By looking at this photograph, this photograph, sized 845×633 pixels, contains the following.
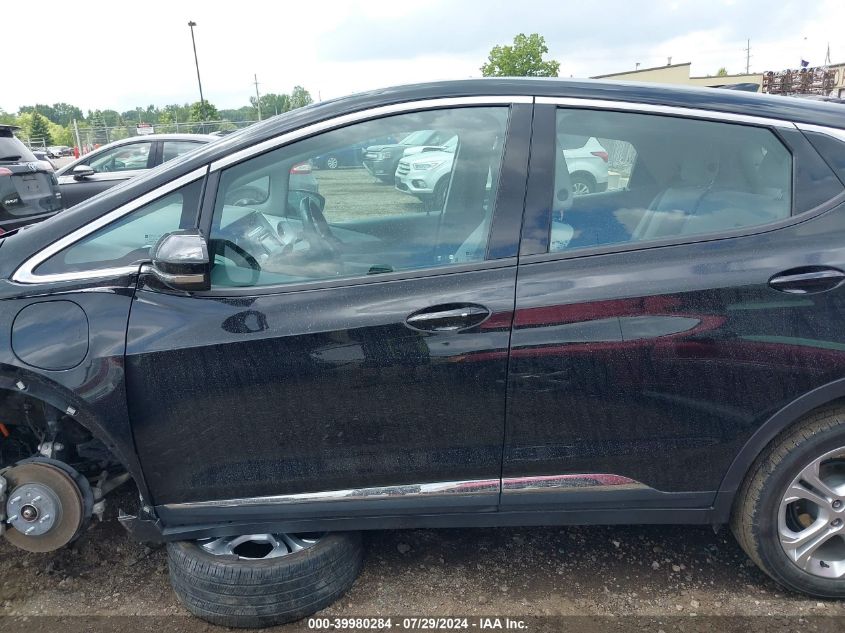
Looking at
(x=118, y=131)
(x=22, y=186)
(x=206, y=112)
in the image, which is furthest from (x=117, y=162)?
(x=206, y=112)

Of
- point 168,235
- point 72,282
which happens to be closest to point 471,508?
point 168,235

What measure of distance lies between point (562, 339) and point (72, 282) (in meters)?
1.67

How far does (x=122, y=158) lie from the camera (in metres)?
9.78

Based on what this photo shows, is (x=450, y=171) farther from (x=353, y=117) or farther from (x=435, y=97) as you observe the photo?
(x=353, y=117)

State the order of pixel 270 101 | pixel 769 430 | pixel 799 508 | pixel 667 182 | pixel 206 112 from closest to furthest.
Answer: pixel 769 430, pixel 667 182, pixel 799 508, pixel 206 112, pixel 270 101

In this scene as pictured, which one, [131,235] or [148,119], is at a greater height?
[148,119]

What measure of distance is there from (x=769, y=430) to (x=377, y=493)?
1.37 meters

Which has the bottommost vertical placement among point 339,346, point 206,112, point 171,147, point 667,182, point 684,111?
point 339,346

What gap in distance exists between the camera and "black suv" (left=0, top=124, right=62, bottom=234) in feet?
18.8

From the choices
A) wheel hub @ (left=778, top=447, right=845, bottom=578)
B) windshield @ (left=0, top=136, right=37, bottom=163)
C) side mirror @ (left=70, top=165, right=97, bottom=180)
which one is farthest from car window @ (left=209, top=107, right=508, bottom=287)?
side mirror @ (left=70, top=165, right=97, bottom=180)

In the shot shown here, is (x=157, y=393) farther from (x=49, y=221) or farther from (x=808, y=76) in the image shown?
(x=808, y=76)

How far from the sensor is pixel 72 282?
7.32 ft

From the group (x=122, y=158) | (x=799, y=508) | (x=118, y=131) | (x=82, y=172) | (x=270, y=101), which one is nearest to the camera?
(x=799, y=508)

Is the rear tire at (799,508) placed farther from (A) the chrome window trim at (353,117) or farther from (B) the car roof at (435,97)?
(A) the chrome window trim at (353,117)
